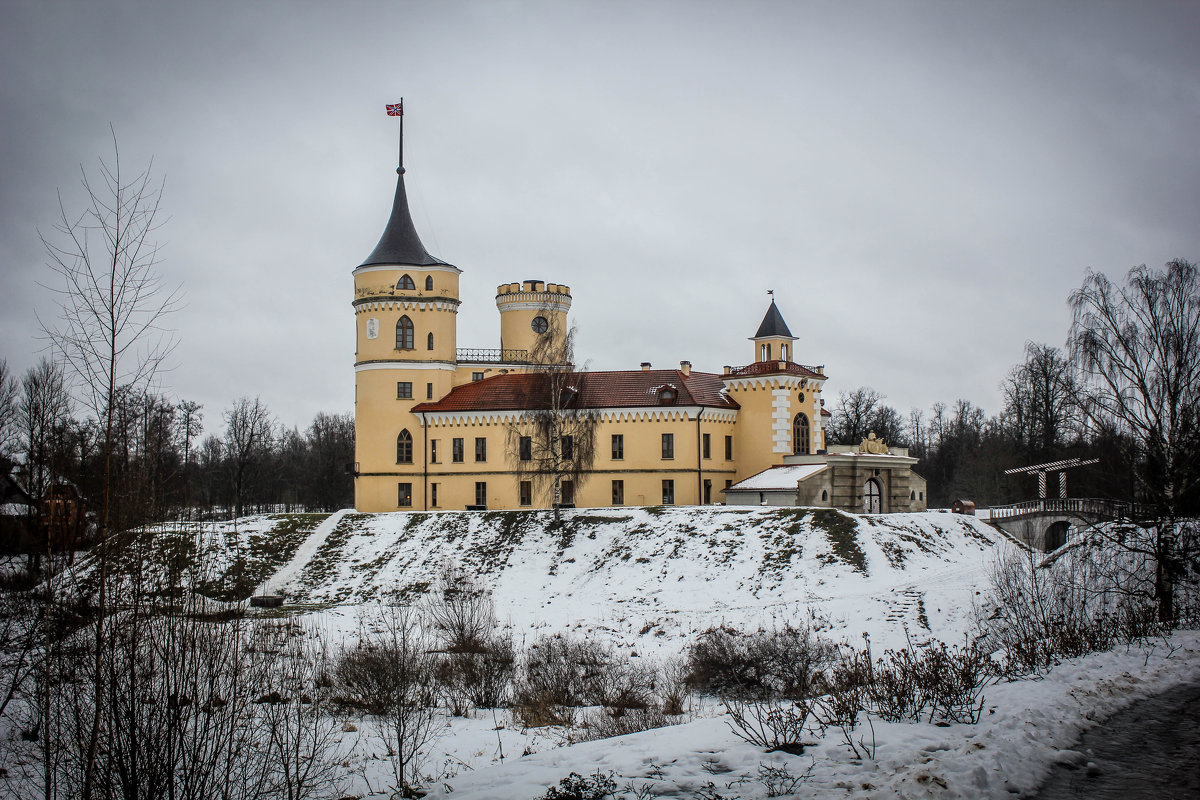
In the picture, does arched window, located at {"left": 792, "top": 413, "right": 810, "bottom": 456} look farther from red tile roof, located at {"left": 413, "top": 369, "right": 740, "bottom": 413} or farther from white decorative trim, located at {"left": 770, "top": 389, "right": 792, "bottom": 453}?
red tile roof, located at {"left": 413, "top": 369, "right": 740, "bottom": 413}

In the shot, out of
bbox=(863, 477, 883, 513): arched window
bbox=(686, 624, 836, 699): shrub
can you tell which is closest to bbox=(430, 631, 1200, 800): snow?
bbox=(686, 624, 836, 699): shrub

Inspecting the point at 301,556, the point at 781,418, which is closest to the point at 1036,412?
the point at 781,418

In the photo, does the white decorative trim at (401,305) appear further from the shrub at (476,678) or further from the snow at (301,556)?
the shrub at (476,678)

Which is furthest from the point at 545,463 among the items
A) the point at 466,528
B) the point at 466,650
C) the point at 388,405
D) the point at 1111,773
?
the point at 1111,773

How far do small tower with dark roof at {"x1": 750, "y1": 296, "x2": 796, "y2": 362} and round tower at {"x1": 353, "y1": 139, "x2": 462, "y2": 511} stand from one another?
54.0ft

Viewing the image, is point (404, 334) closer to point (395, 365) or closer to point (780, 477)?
point (395, 365)

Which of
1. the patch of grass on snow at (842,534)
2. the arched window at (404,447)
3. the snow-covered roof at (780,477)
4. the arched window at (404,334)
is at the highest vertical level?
the arched window at (404,334)

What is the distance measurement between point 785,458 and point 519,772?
37.4 meters

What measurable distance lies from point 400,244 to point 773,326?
2035 centimetres

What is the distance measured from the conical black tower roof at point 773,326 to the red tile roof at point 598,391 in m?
3.95

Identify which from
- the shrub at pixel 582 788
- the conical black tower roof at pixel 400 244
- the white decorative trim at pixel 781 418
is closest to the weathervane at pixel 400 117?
the conical black tower roof at pixel 400 244

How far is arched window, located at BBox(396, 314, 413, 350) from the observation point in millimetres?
51531

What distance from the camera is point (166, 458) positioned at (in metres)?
17.9

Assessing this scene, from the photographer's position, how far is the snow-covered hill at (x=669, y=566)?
30266mm
